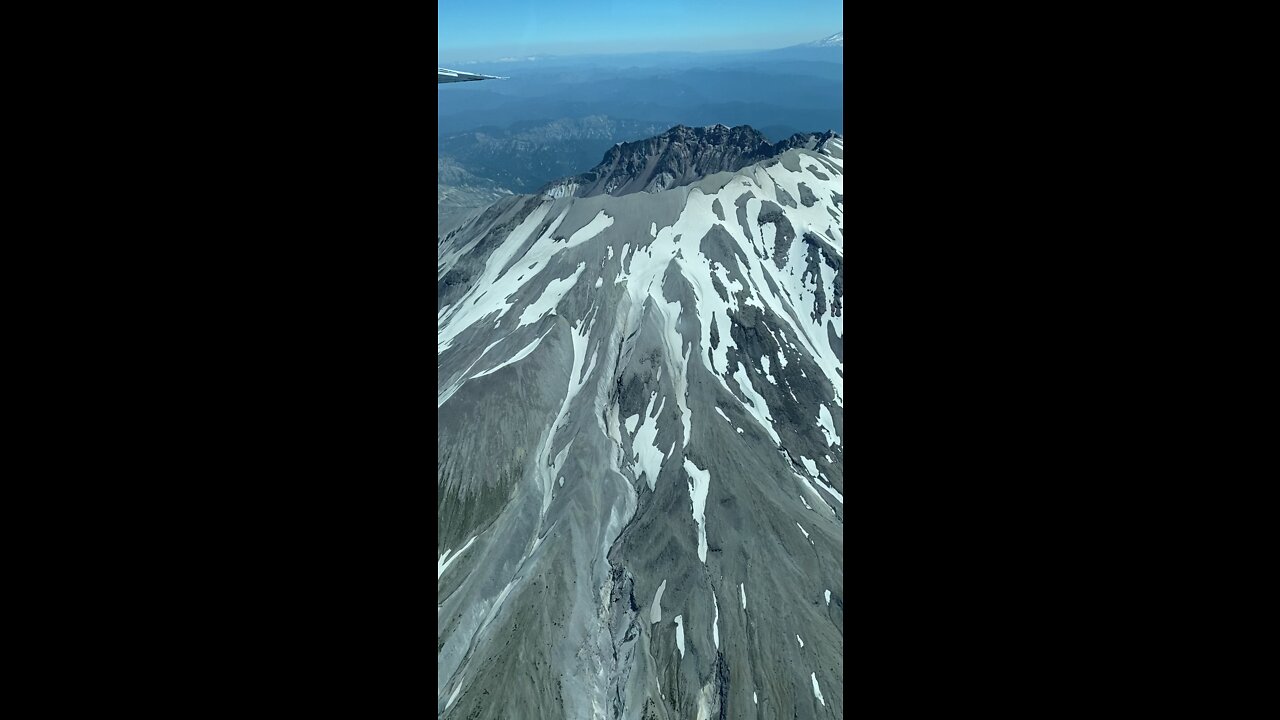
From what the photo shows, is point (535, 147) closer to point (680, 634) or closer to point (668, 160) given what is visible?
point (668, 160)

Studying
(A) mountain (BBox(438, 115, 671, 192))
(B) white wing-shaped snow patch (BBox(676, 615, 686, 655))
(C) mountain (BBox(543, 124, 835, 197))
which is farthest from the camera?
(A) mountain (BBox(438, 115, 671, 192))

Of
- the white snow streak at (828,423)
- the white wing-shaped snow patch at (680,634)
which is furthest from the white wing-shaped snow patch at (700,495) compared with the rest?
the white snow streak at (828,423)

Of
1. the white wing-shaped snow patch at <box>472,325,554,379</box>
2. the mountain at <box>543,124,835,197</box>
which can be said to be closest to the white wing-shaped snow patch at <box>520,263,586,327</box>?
the white wing-shaped snow patch at <box>472,325,554,379</box>

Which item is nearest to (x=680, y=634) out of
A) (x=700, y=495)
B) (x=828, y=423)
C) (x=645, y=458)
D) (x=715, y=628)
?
(x=715, y=628)

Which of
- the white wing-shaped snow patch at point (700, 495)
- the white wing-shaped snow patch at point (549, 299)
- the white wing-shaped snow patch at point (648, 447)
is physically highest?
the white wing-shaped snow patch at point (549, 299)

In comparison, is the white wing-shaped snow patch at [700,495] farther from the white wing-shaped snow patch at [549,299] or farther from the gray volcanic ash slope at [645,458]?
the white wing-shaped snow patch at [549,299]

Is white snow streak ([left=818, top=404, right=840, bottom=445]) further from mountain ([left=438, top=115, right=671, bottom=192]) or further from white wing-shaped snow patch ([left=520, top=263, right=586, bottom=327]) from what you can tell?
mountain ([left=438, top=115, right=671, bottom=192])

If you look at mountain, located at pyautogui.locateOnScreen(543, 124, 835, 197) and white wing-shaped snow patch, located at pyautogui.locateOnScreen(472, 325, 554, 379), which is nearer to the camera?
white wing-shaped snow patch, located at pyautogui.locateOnScreen(472, 325, 554, 379)
